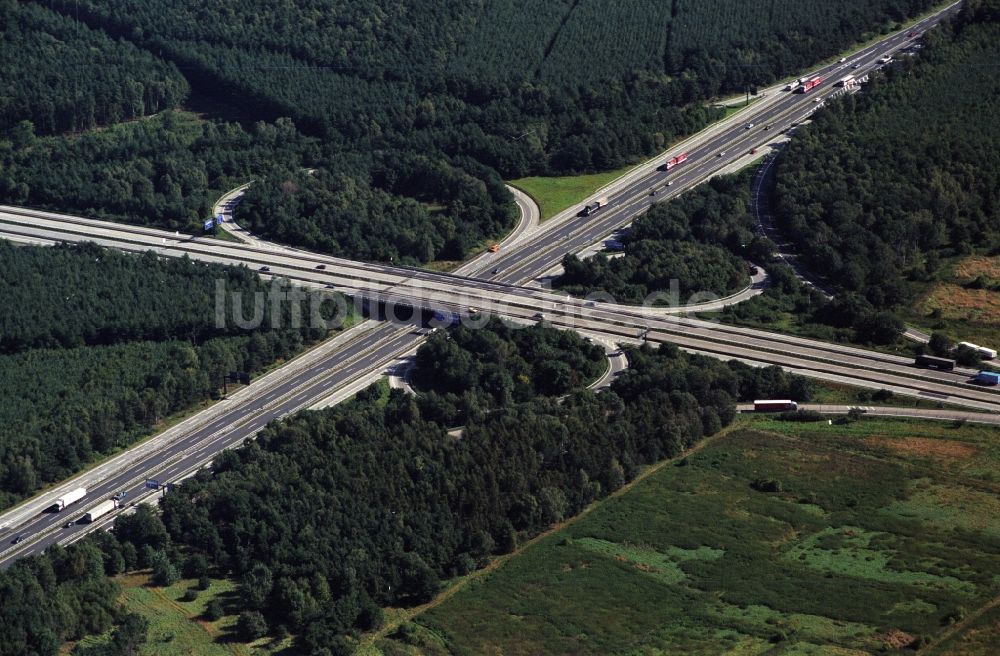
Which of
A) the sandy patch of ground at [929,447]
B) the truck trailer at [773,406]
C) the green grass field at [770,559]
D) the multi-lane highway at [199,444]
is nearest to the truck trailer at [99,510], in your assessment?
the multi-lane highway at [199,444]

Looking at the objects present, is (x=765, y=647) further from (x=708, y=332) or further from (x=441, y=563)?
(x=708, y=332)

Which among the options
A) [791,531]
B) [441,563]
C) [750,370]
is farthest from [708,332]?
[441,563]

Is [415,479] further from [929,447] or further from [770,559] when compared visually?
[929,447]

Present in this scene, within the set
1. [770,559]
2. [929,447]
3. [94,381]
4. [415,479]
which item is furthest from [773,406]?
[94,381]

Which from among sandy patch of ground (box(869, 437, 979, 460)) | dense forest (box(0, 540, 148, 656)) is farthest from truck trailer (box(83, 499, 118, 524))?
sandy patch of ground (box(869, 437, 979, 460))

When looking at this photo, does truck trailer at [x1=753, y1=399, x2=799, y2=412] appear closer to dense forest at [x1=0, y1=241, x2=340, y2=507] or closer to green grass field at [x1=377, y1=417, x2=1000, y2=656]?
green grass field at [x1=377, y1=417, x2=1000, y2=656]

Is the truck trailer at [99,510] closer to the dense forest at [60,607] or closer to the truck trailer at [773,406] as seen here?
the dense forest at [60,607]
